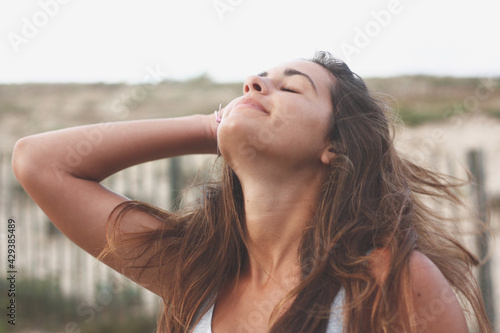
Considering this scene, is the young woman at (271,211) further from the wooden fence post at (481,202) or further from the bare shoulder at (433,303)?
the wooden fence post at (481,202)

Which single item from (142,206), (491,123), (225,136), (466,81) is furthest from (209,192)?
(466,81)

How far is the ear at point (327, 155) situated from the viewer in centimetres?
223

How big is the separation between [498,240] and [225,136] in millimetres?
7772

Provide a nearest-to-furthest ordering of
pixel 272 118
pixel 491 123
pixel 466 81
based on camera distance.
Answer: pixel 272 118
pixel 491 123
pixel 466 81

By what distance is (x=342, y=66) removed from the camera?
2.50 m

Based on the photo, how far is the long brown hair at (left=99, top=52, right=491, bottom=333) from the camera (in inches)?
73.9

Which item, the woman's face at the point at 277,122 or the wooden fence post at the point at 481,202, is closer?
the woman's face at the point at 277,122

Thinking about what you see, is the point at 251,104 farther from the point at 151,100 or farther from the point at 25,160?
the point at 151,100

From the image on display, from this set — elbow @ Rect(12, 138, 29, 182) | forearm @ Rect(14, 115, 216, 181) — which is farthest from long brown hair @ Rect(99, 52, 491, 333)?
elbow @ Rect(12, 138, 29, 182)

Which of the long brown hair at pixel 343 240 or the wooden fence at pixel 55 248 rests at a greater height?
the long brown hair at pixel 343 240

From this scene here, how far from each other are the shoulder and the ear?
1.77 ft

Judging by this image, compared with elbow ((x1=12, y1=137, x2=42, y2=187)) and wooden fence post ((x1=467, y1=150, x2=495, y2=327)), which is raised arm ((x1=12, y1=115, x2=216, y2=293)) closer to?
elbow ((x1=12, y1=137, x2=42, y2=187))

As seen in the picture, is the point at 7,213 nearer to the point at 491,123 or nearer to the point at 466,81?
the point at 491,123

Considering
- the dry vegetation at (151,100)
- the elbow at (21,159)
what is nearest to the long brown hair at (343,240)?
the elbow at (21,159)
